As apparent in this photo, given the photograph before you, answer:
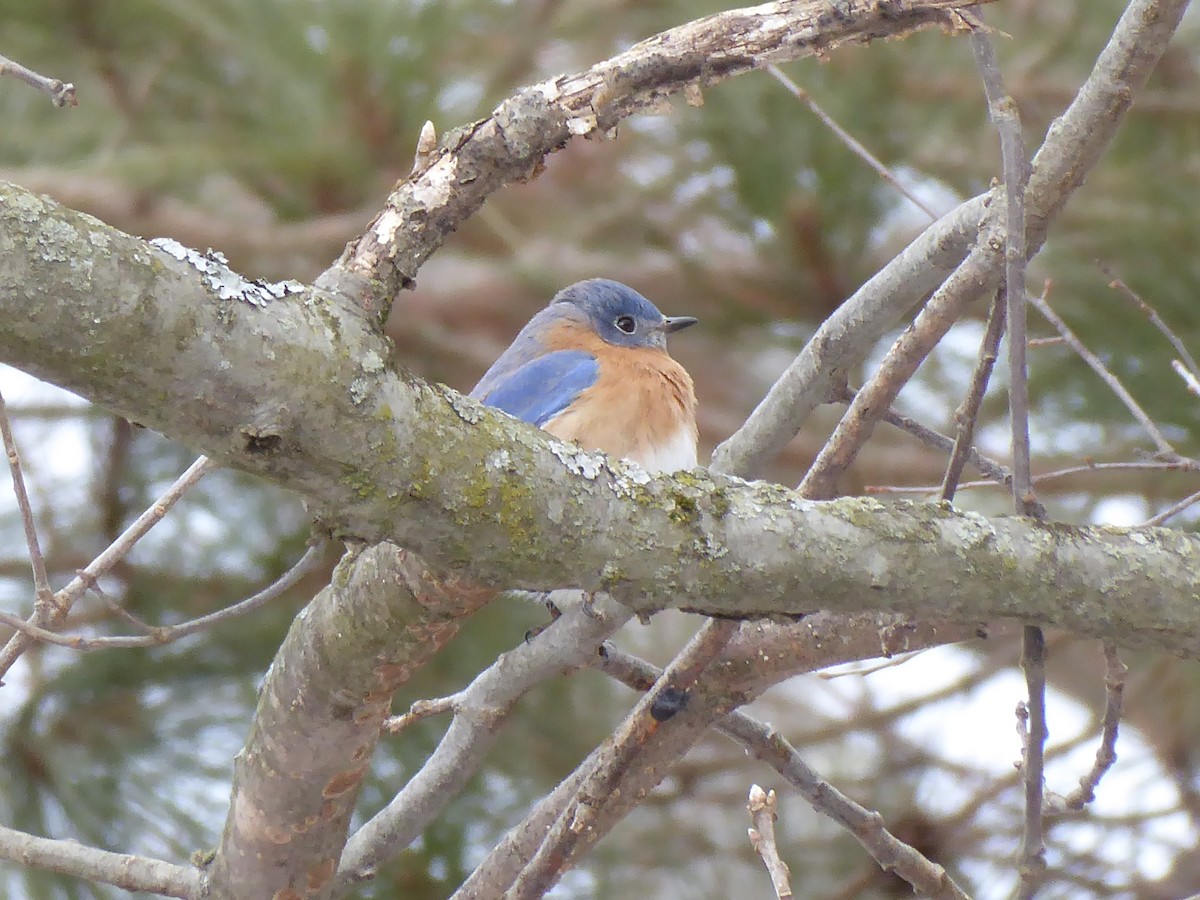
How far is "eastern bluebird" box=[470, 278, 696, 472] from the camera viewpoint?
9.62 ft

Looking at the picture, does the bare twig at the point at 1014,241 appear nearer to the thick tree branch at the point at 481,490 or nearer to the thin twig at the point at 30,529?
the thick tree branch at the point at 481,490

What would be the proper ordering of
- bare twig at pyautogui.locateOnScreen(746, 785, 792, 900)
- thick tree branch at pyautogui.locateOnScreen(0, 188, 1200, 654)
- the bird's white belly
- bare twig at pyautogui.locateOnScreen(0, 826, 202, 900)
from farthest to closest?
the bird's white belly → bare twig at pyautogui.locateOnScreen(0, 826, 202, 900) → bare twig at pyautogui.locateOnScreen(746, 785, 792, 900) → thick tree branch at pyautogui.locateOnScreen(0, 188, 1200, 654)

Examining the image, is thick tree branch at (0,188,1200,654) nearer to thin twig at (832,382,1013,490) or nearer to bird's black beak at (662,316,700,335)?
thin twig at (832,382,1013,490)

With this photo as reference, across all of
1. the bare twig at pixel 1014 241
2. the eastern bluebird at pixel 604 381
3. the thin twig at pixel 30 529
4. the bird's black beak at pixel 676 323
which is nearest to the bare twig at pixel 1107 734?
the bare twig at pixel 1014 241

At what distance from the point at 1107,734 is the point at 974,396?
54 cm

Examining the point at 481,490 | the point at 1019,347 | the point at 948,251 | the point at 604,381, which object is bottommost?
the point at 481,490

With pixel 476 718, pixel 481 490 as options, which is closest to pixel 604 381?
pixel 476 718

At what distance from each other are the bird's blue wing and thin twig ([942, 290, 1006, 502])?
1.32m

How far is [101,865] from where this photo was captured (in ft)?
6.90

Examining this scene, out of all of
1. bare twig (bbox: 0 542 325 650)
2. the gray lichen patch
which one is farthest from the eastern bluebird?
the gray lichen patch

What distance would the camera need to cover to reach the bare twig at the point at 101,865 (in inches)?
83.0

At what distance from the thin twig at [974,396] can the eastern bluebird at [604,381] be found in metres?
1.04

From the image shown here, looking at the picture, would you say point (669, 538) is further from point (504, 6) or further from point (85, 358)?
point (504, 6)

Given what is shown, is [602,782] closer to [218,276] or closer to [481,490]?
[481,490]
